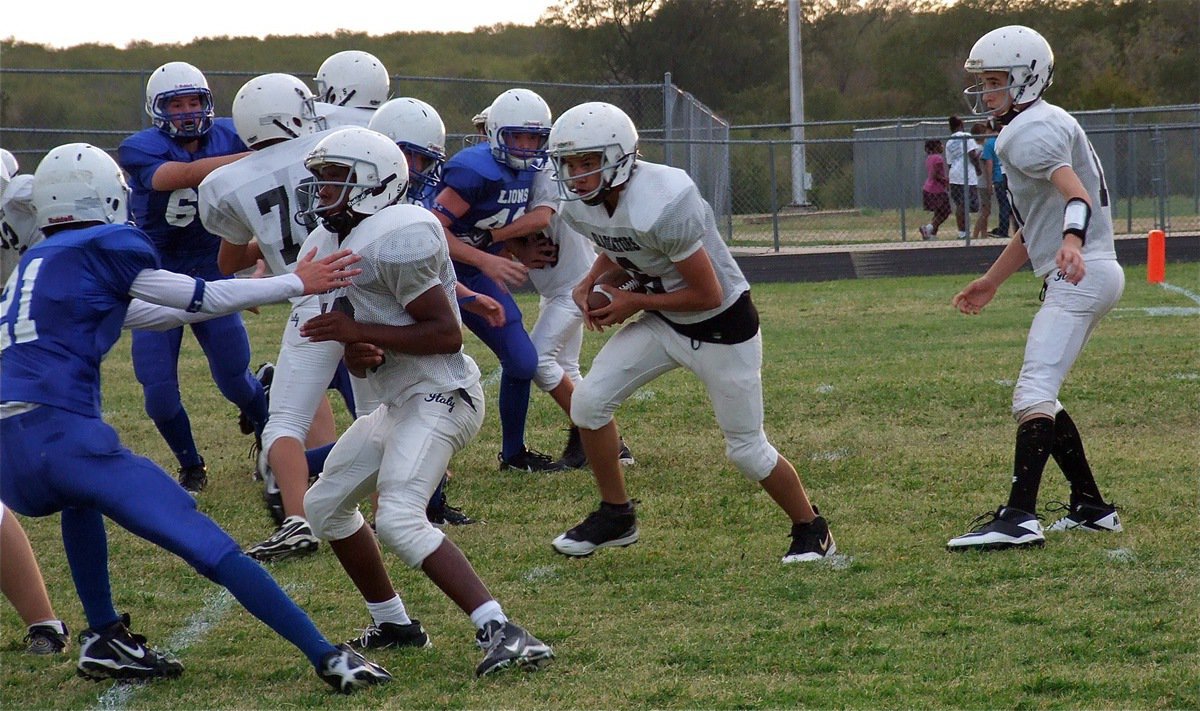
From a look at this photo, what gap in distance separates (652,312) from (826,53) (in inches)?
1573

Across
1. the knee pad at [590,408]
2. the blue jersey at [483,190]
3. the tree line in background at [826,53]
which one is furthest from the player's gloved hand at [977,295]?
the tree line in background at [826,53]

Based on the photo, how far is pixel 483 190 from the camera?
5.94m

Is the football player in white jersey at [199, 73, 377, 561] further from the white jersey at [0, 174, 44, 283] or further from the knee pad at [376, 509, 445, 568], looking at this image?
the knee pad at [376, 509, 445, 568]

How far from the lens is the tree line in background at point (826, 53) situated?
107 feet

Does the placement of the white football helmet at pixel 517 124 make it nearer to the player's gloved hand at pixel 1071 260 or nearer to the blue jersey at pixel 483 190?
the blue jersey at pixel 483 190

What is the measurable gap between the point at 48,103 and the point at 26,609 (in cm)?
1832

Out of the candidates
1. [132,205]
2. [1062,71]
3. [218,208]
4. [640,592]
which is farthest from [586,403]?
[1062,71]

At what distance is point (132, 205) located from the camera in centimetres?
577

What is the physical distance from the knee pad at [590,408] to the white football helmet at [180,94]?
2.16 meters

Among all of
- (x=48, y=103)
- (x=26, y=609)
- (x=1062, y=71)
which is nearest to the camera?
(x=26, y=609)

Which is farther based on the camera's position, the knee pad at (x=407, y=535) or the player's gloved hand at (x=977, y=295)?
the player's gloved hand at (x=977, y=295)

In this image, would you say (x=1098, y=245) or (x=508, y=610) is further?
(x=1098, y=245)

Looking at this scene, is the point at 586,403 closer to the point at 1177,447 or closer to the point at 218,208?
the point at 218,208

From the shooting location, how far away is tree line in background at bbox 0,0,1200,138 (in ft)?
107
